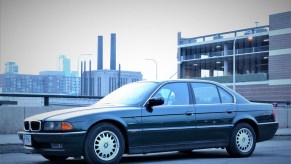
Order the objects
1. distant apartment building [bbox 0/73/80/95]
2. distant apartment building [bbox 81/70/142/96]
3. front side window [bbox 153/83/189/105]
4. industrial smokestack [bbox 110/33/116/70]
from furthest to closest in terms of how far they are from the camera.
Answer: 1. industrial smokestack [bbox 110/33/116/70]
2. distant apartment building [bbox 81/70/142/96]
3. distant apartment building [bbox 0/73/80/95]
4. front side window [bbox 153/83/189/105]

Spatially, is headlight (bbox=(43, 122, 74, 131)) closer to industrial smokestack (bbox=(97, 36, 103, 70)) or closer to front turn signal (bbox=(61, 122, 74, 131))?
front turn signal (bbox=(61, 122, 74, 131))

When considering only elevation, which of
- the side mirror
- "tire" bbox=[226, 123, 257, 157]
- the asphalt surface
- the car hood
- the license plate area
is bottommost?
the asphalt surface

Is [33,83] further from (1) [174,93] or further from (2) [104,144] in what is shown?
(2) [104,144]

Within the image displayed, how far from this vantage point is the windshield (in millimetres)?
9004

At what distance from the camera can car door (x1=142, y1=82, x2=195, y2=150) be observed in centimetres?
874

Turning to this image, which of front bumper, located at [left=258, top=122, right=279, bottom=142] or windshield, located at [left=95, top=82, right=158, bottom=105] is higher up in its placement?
windshield, located at [left=95, top=82, right=158, bottom=105]

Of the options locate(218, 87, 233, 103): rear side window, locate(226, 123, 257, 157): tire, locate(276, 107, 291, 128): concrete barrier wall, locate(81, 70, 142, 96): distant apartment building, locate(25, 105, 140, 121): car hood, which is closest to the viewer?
locate(25, 105, 140, 121): car hood

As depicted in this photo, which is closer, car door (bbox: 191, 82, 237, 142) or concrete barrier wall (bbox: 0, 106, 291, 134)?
car door (bbox: 191, 82, 237, 142)

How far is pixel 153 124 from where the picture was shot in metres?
8.77

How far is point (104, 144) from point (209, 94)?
2.80 m

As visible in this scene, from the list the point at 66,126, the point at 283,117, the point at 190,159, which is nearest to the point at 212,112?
the point at 190,159

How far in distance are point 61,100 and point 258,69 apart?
63179 millimetres

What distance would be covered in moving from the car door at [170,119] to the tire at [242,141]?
3.49ft

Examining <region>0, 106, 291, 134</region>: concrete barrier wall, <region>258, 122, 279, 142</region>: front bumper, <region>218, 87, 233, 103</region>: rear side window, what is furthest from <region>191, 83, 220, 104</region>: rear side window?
<region>0, 106, 291, 134</region>: concrete barrier wall
